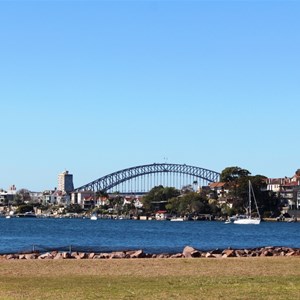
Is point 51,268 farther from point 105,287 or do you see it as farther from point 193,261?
point 105,287

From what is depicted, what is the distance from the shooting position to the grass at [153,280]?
67.1ft

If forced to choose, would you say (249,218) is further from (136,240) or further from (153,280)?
(153,280)

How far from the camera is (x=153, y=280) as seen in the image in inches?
969

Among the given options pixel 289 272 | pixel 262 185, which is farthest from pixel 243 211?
pixel 289 272

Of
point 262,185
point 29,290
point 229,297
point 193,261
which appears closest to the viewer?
point 229,297

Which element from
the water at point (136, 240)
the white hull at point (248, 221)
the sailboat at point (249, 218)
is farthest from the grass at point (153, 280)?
the sailboat at point (249, 218)

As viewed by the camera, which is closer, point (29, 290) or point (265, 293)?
point (265, 293)

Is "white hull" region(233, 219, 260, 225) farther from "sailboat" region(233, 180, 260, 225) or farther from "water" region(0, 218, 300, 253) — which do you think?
"water" region(0, 218, 300, 253)

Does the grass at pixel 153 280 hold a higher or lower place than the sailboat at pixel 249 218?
lower

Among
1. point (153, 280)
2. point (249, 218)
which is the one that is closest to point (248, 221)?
point (249, 218)

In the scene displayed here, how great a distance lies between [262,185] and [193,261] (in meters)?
156

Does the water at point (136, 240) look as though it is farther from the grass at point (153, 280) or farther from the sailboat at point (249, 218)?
the sailboat at point (249, 218)

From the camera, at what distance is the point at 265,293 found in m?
20.1

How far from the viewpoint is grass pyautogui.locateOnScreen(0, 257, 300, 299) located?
2044 centimetres
